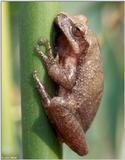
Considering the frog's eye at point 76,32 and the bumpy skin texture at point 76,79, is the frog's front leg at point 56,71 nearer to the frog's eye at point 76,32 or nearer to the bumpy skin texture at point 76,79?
the bumpy skin texture at point 76,79

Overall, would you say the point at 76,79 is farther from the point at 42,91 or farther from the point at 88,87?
the point at 42,91

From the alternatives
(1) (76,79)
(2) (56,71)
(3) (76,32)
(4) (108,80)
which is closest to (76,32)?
(3) (76,32)

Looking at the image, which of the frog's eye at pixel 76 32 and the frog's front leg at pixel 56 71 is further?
the frog's eye at pixel 76 32

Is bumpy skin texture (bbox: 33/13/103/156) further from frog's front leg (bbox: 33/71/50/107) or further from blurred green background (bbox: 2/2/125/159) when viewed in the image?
blurred green background (bbox: 2/2/125/159)

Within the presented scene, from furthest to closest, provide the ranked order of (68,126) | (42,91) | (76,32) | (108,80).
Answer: (108,80), (76,32), (68,126), (42,91)

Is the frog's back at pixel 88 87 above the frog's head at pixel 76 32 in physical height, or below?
below

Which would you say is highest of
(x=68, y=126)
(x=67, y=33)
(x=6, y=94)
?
(x=67, y=33)

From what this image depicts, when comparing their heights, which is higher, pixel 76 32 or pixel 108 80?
pixel 76 32

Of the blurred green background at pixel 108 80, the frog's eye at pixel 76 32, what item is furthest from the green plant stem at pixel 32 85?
the blurred green background at pixel 108 80

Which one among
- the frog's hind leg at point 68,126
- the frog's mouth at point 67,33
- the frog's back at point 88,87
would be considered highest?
the frog's mouth at point 67,33
